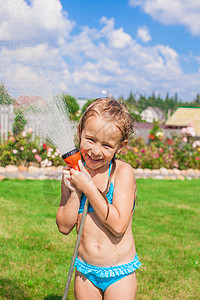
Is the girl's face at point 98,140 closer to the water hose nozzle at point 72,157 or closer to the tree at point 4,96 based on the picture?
the water hose nozzle at point 72,157

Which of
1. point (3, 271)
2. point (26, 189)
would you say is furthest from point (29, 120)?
point (26, 189)

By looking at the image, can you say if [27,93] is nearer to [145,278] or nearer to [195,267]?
[145,278]

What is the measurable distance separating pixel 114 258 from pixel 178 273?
84.2 inches

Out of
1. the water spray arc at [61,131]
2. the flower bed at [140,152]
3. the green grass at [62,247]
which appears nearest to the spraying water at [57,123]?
the water spray arc at [61,131]

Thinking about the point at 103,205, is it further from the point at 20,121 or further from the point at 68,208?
the point at 20,121

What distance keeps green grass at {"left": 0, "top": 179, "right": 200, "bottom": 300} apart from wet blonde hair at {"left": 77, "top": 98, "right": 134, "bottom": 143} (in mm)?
986

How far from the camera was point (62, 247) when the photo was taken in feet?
13.5

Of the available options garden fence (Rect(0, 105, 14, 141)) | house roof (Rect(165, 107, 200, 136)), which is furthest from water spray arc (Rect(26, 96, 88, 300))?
house roof (Rect(165, 107, 200, 136))

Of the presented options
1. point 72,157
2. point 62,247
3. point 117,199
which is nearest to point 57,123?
point 72,157

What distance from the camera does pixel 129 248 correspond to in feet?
6.25

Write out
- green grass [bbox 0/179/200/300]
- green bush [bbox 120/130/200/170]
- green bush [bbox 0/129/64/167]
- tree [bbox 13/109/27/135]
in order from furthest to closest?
green bush [bbox 120/130/200/170], green bush [bbox 0/129/64/167], green grass [bbox 0/179/200/300], tree [bbox 13/109/27/135]

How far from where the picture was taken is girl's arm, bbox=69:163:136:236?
163cm

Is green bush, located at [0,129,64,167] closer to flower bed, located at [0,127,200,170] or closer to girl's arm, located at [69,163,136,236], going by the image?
flower bed, located at [0,127,200,170]

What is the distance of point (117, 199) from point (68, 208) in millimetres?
263
